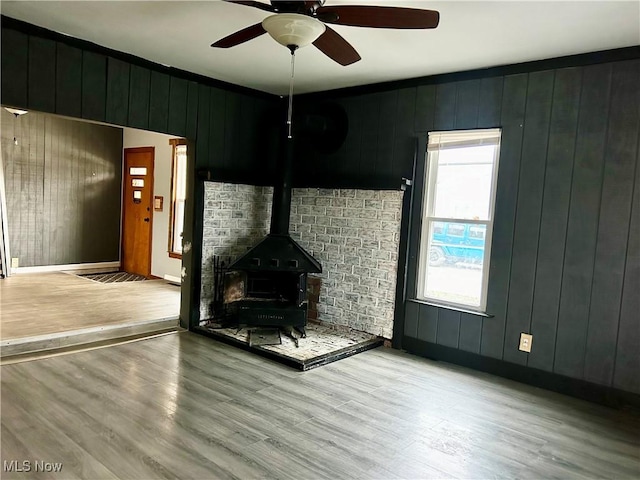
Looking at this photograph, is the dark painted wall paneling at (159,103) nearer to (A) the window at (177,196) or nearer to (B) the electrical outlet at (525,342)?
(A) the window at (177,196)

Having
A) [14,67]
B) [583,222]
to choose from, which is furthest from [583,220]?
[14,67]

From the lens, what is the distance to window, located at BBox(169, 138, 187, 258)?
22.6 ft

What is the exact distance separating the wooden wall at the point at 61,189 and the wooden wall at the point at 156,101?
10.6 feet

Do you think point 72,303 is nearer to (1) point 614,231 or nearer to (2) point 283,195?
(2) point 283,195

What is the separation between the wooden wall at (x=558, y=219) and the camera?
3.32m

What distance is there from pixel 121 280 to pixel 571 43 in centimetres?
639

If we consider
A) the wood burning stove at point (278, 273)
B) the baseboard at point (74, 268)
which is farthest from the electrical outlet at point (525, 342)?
the baseboard at point (74, 268)

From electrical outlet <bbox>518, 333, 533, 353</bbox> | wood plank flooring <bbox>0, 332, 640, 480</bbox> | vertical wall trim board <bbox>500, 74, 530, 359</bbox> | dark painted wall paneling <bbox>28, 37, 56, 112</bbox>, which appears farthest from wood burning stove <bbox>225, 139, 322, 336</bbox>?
dark painted wall paneling <bbox>28, 37, 56, 112</bbox>

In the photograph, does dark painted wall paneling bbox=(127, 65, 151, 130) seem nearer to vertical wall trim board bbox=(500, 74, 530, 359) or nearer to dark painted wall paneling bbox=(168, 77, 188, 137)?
dark painted wall paneling bbox=(168, 77, 188, 137)

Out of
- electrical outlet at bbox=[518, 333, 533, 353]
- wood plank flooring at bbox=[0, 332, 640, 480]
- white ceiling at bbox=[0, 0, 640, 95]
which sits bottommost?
wood plank flooring at bbox=[0, 332, 640, 480]

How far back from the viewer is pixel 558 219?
360cm

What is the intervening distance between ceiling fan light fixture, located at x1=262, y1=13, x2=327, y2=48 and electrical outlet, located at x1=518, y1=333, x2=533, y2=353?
2815 mm

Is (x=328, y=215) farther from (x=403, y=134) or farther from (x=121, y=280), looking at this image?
(x=121, y=280)

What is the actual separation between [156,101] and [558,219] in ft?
11.8
